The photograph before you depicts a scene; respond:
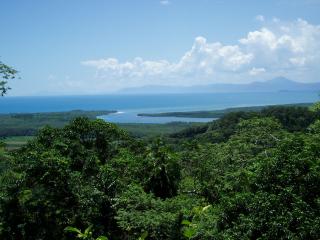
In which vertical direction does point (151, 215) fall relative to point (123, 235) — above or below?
above

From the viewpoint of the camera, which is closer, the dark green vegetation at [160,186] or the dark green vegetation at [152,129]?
the dark green vegetation at [160,186]

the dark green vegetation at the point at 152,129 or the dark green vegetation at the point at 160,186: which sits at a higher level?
the dark green vegetation at the point at 160,186

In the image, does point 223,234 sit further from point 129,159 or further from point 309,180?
point 129,159

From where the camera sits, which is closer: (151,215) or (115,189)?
(151,215)

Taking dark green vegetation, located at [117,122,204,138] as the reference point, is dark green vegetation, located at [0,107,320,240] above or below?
above

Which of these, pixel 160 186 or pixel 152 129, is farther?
pixel 152 129

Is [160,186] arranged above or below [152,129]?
above

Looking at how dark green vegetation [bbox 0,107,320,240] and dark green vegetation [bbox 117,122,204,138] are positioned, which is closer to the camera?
dark green vegetation [bbox 0,107,320,240]

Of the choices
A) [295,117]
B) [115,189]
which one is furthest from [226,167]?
[295,117]
